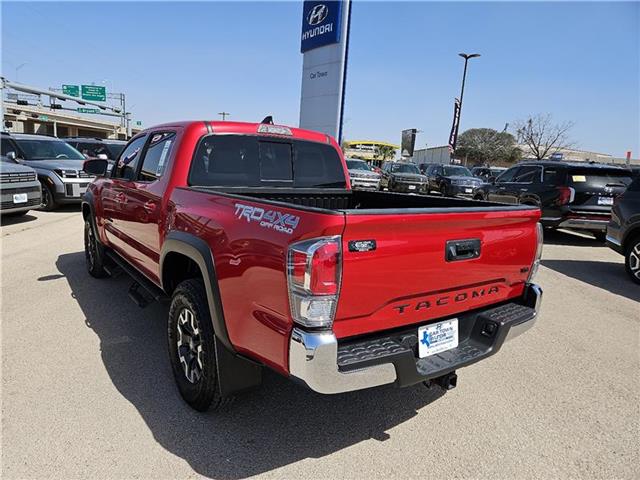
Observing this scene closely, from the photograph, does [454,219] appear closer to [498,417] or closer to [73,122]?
[498,417]

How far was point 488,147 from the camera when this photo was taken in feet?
215

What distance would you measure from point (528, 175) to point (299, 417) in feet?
31.2

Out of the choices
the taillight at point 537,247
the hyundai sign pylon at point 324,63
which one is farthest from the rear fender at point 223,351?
the hyundai sign pylon at point 324,63

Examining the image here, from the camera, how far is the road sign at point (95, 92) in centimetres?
5288

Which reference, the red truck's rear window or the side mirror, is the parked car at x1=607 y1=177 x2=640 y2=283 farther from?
the side mirror

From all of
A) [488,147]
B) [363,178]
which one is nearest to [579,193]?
[363,178]

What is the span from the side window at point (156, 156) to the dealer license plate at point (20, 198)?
270 inches

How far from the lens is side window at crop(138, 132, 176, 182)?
3523 mm

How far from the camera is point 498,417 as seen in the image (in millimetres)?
2936

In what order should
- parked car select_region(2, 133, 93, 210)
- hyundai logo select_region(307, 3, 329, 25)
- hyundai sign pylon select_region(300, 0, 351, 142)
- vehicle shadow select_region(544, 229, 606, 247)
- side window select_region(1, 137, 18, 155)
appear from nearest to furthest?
vehicle shadow select_region(544, 229, 606, 247) → parked car select_region(2, 133, 93, 210) → side window select_region(1, 137, 18, 155) → hyundai sign pylon select_region(300, 0, 351, 142) → hyundai logo select_region(307, 3, 329, 25)

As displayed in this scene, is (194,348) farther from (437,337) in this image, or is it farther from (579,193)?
(579,193)

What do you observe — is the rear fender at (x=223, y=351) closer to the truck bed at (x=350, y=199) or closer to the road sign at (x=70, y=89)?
the truck bed at (x=350, y=199)

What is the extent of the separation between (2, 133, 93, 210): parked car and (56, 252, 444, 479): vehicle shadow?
9.01m

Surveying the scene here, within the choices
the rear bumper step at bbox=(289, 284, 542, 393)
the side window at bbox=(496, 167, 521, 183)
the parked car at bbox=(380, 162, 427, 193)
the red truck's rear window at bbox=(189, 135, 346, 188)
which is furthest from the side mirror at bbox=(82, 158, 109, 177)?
the parked car at bbox=(380, 162, 427, 193)
